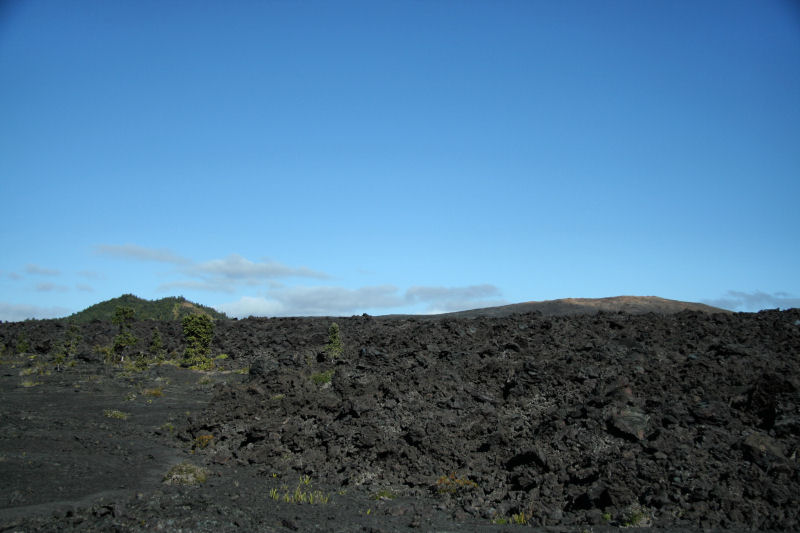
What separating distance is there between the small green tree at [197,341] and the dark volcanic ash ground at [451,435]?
10.1ft

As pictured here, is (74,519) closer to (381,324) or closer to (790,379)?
(790,379)

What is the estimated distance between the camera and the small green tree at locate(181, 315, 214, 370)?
90.7ft

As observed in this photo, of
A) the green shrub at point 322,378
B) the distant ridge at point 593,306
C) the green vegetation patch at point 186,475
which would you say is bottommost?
the green vegetation patch at point 186,475

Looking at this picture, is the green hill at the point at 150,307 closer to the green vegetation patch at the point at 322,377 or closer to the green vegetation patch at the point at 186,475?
the green vegetation patch at the point at 322,377

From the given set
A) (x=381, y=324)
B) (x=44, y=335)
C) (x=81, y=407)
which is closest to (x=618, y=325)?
(x=381, y=324)

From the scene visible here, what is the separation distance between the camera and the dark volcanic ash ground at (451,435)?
10836 millimetres

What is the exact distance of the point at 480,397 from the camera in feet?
54.5

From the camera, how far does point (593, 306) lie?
39594 mm

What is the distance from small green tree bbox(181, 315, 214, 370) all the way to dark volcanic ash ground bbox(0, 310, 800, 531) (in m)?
3.09

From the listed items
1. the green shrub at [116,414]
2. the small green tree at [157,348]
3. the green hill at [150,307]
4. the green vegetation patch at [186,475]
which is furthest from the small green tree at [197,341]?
the green hill at [150,307]

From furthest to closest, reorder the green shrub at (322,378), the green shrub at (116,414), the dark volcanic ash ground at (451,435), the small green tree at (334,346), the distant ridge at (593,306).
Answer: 1. the distant ridge at (593,306)
2. the small green tree at (334,346)
3. the green shrub at (322,378)
4. the green shrub at (116,414)
5. the dark volcanic ash ground at (451,435)

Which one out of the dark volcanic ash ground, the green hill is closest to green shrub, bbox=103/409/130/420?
the dark volcanic ash ground

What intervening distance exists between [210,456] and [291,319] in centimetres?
2045

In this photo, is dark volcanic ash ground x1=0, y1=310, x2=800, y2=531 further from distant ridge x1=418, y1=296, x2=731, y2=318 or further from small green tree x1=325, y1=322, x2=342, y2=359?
distant ridge x1=418, y1=296, x2=731, y2=318
